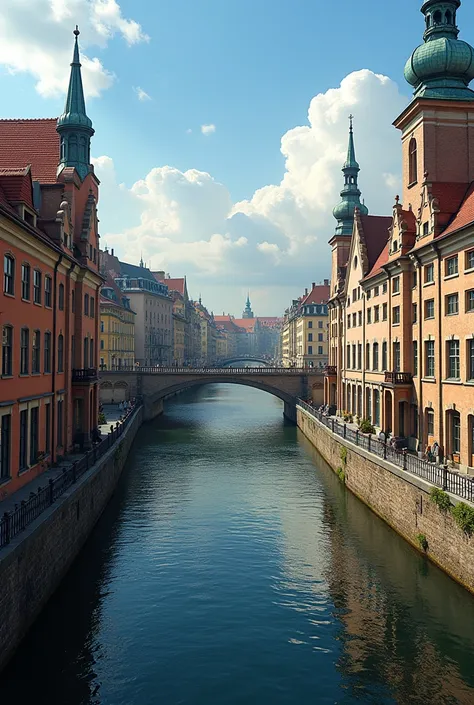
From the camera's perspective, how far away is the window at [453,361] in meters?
33.6

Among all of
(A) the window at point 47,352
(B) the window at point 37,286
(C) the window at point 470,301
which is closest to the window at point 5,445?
(B) the window at point 37,286

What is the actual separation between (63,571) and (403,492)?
1573 centimetres

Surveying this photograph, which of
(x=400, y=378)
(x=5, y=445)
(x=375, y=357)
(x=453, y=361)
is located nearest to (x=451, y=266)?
(x=453, y=361)

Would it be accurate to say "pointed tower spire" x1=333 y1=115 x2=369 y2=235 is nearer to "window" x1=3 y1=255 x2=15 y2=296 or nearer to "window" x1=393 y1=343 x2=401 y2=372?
"window" x1=393 y1=343 x2=401 y2=372

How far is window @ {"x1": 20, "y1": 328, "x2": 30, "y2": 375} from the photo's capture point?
28438 millimetres

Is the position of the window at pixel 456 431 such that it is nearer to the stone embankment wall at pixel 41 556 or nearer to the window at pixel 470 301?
the window at pixel 470 301

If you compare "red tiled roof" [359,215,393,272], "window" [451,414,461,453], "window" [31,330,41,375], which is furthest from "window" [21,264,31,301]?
"red tiled roof" [359,215,393,272]

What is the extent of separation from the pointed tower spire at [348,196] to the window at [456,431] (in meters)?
43.2

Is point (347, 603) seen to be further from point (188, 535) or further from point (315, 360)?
point (315, 360)

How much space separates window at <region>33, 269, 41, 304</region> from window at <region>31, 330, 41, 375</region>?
5.33 ft

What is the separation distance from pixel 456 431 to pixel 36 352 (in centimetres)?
2282

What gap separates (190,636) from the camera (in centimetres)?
2005

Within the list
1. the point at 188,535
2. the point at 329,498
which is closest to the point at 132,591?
the point at 188,535

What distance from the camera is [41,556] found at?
20.7m
